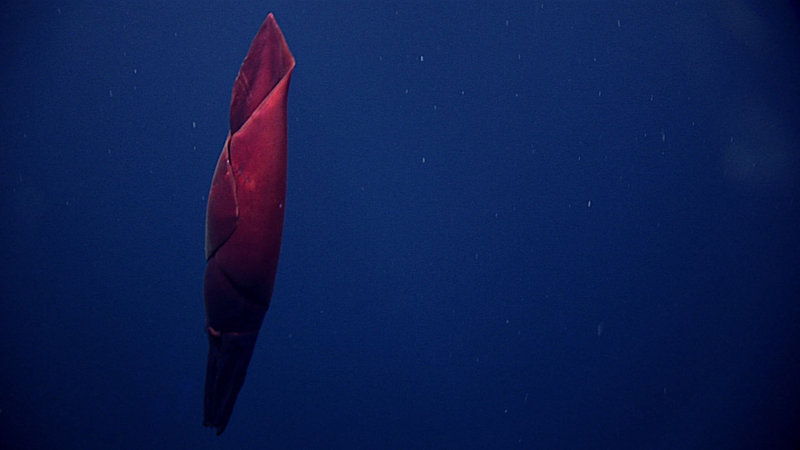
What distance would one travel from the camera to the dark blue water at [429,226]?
2.68 metres

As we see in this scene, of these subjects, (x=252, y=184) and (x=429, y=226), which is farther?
(x=429, y=226)

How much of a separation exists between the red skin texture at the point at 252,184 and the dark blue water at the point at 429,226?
56.3 inches

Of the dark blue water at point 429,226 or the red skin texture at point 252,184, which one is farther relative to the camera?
the dark blue water at point 429,226

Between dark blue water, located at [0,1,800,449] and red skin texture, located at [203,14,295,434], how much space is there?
4.69ft

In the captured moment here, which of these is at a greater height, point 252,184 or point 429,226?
point 252,184

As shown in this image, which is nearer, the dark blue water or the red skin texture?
the red skin texture

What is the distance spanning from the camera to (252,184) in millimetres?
1356

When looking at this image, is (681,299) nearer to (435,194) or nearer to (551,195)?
(551,195)

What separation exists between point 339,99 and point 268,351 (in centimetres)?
156

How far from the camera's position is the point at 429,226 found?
2.89 m

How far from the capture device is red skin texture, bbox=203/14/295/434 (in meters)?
1.35

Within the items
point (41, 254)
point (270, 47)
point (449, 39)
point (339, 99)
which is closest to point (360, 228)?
point (339, 99)

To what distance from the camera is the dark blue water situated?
2.68 m

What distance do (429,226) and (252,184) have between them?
164 cm
